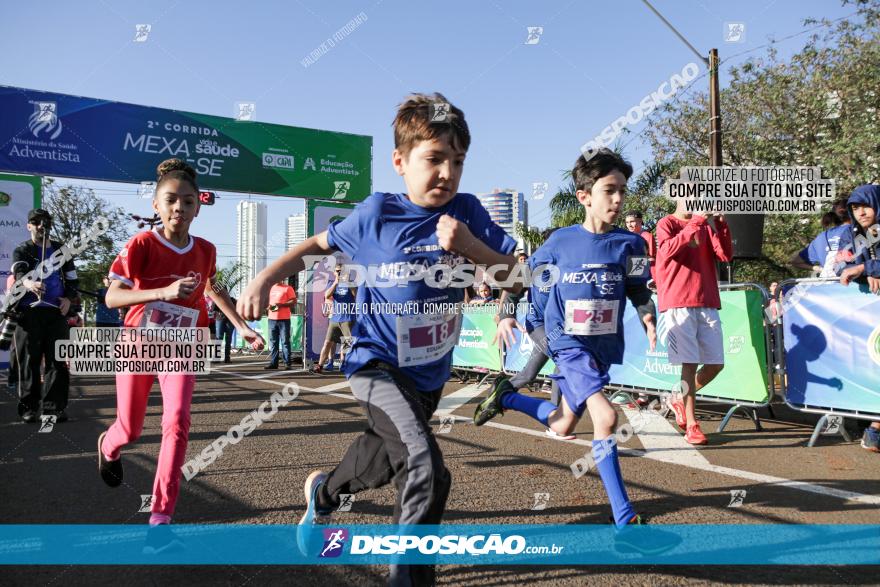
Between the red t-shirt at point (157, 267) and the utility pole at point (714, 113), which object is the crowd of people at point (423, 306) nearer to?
the red t-shirt at point (157, 267)

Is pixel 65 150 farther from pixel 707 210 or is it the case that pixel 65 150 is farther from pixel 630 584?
pixel 630 584

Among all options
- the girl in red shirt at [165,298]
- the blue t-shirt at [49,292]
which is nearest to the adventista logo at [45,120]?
the blue t-shirt at [49,292]

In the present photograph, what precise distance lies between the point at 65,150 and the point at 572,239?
1415cm

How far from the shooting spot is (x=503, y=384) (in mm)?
4164

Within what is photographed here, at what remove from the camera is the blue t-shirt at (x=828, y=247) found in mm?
6859

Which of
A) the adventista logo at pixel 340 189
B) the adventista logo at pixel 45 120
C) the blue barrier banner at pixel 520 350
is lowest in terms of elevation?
the blue barrier banner at pixel 520 350

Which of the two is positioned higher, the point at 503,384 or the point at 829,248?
the point at 829,248

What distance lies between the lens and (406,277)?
8.29 feet

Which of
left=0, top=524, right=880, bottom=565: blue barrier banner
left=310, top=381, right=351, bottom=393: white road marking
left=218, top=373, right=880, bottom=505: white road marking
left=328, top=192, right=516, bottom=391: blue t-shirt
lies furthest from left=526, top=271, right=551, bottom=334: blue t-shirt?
left=310, top=381, right=351, bottom=393: white road marking

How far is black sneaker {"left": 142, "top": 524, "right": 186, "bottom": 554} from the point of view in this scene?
286cm

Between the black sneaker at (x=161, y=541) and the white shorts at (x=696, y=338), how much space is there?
14.9 feet

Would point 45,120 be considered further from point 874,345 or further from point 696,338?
point 874,345

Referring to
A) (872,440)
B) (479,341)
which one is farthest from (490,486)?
(479,341)

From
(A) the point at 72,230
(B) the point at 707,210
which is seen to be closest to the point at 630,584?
(B) the point at 707,210
